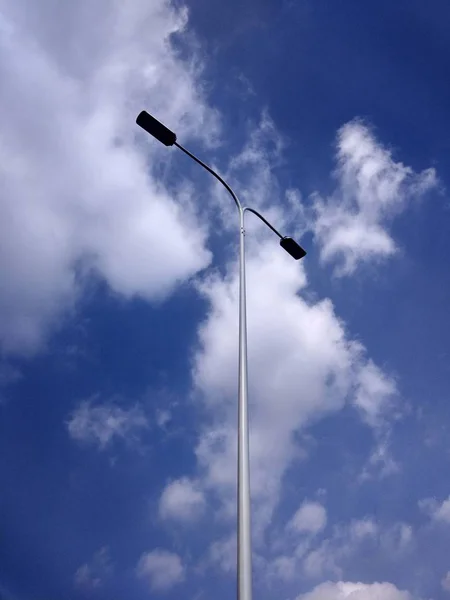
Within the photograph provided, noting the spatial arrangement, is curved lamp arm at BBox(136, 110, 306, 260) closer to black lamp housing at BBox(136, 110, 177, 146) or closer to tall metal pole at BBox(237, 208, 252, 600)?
black lamp housing at BBox(136, 110, 177, 146)

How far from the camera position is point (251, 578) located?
5246 mm

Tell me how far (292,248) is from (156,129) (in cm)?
506

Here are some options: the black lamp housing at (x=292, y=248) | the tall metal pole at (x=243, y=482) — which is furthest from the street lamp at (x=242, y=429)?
the black lamp housing at (x=292, y=248)

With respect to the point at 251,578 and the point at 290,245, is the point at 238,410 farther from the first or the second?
the point at 290,245

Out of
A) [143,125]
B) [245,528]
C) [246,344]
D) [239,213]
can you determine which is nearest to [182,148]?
[143,125]

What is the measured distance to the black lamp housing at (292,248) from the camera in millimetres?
12914

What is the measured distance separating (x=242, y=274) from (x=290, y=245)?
3.67m

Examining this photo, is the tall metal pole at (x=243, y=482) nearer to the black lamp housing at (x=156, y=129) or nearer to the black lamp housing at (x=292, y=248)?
the black lamp housing at (x=292, y=248)

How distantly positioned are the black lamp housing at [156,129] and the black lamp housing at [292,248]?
13.8 feet

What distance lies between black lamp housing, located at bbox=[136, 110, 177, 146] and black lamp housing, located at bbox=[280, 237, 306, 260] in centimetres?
421

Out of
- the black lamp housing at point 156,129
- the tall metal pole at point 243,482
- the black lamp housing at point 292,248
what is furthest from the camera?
the black lamp housing at point 292,248

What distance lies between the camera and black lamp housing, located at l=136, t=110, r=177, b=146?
11.8 m

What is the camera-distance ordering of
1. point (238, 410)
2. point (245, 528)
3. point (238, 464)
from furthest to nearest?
point (238, 410)
point (238, 464)
point (245, 528)

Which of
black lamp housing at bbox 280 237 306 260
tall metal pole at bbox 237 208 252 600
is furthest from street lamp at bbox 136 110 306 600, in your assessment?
black lamp housing at bbox 280 237 306 260
